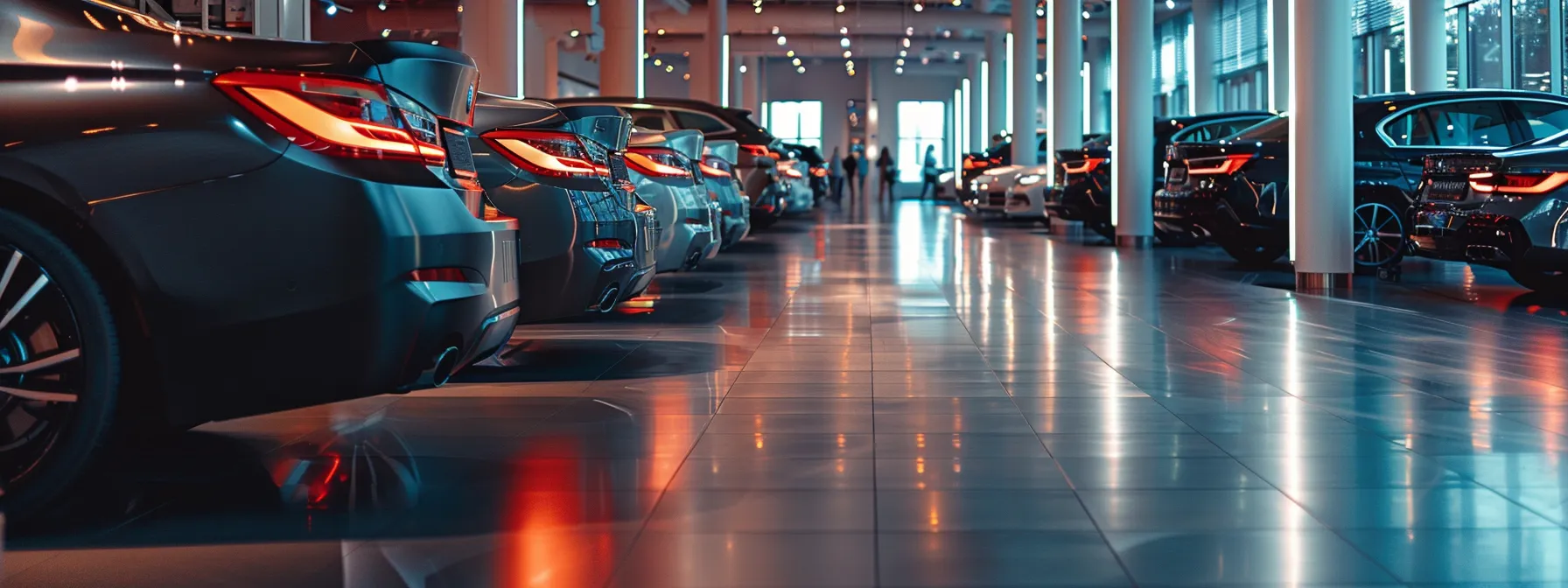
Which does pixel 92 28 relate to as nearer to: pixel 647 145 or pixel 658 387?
pixel 658 387

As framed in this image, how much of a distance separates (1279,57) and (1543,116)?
11.6m

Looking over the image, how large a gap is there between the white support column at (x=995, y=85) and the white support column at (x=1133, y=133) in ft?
72.7

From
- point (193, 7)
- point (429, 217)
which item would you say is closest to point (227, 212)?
point (429, 217)

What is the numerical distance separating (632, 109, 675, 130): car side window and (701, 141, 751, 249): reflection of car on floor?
123 inches

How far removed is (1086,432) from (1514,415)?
60.9 inches

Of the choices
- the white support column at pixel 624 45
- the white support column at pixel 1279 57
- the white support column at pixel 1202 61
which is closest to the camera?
the white support column at pixel 1279 57

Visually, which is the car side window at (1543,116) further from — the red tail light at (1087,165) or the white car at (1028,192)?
the white car at (1028,192)

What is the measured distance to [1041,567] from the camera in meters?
3.28

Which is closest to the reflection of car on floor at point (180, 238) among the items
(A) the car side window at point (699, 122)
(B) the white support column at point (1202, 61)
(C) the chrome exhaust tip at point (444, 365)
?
(C) the chrome exhaust tip at point (444, 365)

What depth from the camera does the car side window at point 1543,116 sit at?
12555 millimetres

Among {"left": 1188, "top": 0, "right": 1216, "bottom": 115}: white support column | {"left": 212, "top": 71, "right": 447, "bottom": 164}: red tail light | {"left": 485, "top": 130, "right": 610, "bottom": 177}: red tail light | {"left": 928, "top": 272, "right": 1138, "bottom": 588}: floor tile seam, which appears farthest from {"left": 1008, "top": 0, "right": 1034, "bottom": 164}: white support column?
{"left": 212, "top": 71, "right": 447, "bottom": 164}: red tail light

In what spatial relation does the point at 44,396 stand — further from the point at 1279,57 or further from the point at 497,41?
the point at 1279,57

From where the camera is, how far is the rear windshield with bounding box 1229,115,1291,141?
12.5 meters

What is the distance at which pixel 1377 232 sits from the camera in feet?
39.0
